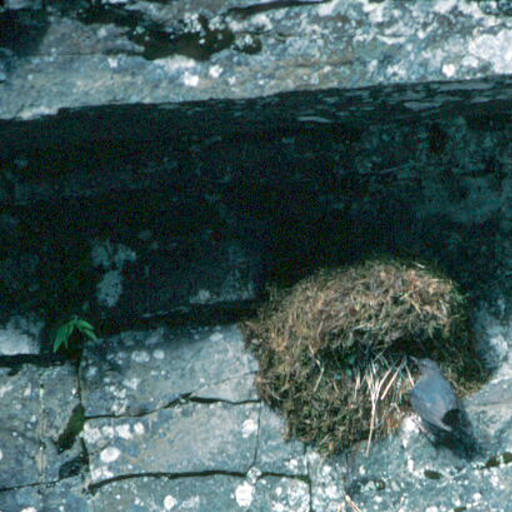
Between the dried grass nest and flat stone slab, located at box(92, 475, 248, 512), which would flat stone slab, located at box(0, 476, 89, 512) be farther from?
the dried grass nest

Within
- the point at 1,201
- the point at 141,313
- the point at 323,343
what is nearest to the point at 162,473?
the point at 141,313

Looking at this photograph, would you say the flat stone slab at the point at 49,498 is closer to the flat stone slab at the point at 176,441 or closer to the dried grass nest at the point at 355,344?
the flat stone slab at the point at 176,441

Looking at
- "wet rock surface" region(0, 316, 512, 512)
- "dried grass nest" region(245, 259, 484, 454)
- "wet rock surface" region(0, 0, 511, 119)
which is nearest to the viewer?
"wet rock surface" region(0, 0, 511, 119)

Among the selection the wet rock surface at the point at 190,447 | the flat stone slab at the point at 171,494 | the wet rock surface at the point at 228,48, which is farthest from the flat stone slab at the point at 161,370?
the wet rock surface at the point at 228,48

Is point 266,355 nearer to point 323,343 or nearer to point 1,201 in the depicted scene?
point 323,343

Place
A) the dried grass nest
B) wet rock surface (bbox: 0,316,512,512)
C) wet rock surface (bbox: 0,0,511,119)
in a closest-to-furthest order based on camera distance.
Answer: wet rock surface (bbox: 0,0,511,119) < the dried grass nest < wet rock surface (bbox: 0,316,512,512)

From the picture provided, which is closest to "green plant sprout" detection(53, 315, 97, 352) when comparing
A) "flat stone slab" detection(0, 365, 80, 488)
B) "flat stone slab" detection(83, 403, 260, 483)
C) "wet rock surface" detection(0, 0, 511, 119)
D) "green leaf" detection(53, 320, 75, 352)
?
"green leaf" detection(53, 320, 75, 352)

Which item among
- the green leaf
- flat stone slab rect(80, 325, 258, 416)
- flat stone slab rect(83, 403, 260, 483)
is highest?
the green leaf

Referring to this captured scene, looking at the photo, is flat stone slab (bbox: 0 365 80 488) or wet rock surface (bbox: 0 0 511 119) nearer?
wet rock surface (bbox: 0 0 511 119)
